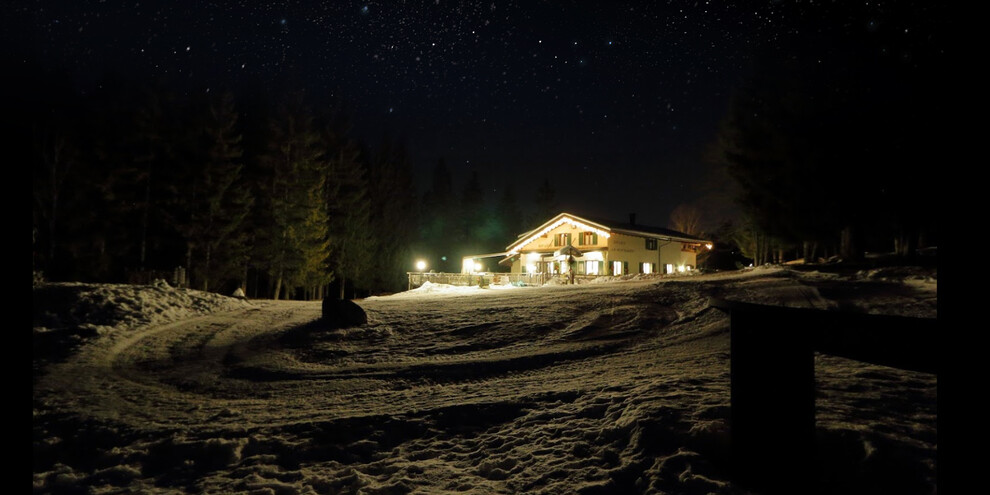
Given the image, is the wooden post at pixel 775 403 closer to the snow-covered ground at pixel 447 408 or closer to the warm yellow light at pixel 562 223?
the snow-covered ground at pixel 447 408

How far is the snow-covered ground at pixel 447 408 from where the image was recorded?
4.33 m

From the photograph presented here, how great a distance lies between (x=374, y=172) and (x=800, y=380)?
5546 centimetres

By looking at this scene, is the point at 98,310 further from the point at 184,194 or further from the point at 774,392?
the point at 184,194

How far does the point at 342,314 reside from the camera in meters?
13.7

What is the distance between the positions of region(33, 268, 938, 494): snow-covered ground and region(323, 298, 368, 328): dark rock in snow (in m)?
0.52

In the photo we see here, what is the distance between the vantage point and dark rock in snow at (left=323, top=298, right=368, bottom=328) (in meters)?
13.5

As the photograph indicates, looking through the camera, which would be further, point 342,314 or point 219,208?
point 219,208

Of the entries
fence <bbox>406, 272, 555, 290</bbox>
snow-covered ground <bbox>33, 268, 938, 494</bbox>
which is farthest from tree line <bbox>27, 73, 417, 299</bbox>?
snow-covered ground <bbox>33, 268, 938, 494</bbox>

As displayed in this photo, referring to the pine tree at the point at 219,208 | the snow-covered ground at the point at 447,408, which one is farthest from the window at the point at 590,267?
the pine tree at the point at 219,208

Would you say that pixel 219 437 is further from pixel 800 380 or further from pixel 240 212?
pixel 240 212

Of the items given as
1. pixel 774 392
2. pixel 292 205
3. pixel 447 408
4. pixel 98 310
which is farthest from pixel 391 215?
pixel 774 392

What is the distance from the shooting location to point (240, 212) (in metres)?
32.7

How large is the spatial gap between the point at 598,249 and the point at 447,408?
34466 millimetres

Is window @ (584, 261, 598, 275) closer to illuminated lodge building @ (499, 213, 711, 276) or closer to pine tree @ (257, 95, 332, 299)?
illuminated lodge building @ (499, 213, 711, 276)
